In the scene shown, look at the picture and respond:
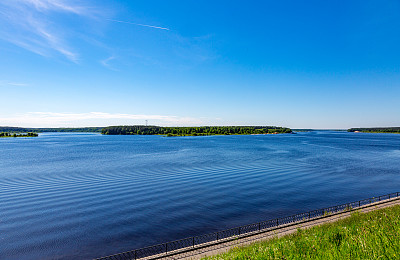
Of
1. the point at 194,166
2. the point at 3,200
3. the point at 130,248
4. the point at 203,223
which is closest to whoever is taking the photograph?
the point at 130,248

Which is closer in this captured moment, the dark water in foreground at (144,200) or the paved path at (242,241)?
the paved path at (242,241)

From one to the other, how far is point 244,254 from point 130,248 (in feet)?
40.5

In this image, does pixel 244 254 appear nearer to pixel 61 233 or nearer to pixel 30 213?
pixel 61 233

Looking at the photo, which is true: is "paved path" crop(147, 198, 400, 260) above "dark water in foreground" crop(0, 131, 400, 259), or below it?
above

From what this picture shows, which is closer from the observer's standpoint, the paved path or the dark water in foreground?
the paved path

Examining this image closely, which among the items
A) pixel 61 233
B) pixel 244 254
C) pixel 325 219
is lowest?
pixel 61 233

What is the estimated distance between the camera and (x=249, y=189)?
35.8 m

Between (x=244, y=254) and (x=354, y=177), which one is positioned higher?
(x=244, y=254)

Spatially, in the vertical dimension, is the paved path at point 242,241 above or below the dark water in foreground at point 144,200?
above

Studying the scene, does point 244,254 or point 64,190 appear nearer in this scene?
point 244,254

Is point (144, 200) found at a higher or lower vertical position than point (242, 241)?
lower

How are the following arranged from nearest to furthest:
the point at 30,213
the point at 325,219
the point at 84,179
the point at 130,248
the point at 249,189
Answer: the point at 130,248 < the point at 325,219 < the point at 30,213 < the point at 249,189 < the point at 84,179

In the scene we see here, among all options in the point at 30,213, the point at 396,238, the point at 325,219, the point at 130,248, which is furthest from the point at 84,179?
the point at 396,238

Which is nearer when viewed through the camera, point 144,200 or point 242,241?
point 242,241
